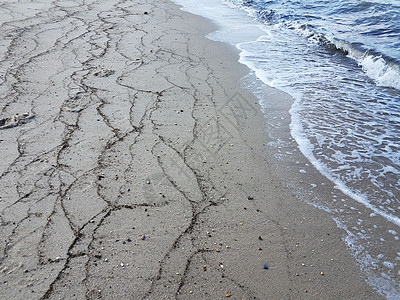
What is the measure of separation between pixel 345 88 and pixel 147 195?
156 inches

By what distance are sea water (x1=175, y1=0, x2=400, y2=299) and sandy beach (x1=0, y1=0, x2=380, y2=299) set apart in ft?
0.97

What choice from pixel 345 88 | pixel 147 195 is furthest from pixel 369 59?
pixel 147 195

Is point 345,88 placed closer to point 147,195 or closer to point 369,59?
point 369,59

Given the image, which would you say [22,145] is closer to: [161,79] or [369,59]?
[161,79]

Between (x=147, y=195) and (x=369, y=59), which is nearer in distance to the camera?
(x=147, y=195)

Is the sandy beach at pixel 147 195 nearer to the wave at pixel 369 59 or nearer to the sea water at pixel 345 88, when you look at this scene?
the sea water at pixel 345 88

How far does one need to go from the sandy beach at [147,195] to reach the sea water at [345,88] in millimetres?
296

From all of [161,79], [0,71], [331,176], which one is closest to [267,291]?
[331,176]

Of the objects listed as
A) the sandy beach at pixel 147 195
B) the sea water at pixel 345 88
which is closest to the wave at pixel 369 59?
the sea water at pixel 345 88

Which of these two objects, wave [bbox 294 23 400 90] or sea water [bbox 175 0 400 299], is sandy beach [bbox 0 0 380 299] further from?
wave [bbox 294 23 400 90]

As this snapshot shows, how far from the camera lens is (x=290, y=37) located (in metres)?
8.34

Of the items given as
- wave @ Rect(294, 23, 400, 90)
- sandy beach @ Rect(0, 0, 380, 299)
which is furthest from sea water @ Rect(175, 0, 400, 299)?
sandy beach @ Rect(0, 0, 380, 299)

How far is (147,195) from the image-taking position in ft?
9.41

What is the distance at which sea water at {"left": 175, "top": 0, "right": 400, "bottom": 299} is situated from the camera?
2.77 meters
